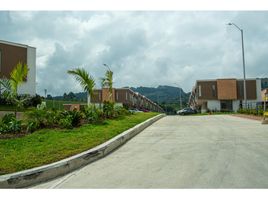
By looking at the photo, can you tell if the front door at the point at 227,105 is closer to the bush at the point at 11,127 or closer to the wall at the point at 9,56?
the wall at the point at 9,56

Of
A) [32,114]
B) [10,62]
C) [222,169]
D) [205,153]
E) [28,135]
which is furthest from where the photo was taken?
[10,62]

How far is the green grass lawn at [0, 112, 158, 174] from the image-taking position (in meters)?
7.14

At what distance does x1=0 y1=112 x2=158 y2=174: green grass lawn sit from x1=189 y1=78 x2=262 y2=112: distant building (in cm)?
6017

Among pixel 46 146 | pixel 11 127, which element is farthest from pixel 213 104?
pixel 46 146

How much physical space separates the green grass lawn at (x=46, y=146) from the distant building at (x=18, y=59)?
2595cm

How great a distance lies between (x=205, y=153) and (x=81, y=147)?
10.4 ft

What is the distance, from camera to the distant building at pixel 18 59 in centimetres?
3484

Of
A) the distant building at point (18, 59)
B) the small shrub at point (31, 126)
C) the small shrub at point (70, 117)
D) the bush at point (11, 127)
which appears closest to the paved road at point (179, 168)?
the small shrub at point (70, 117)

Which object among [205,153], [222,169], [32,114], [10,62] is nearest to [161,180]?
[222,169]

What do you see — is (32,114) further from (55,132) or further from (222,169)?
(222,169)

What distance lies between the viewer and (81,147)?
873cm

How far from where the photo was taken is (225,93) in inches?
2717

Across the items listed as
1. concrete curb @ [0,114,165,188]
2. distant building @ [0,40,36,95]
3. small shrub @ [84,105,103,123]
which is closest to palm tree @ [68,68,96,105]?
small shrub @ [84,105,103,123]

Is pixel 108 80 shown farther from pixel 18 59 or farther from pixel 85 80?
pixel 18 59
